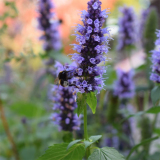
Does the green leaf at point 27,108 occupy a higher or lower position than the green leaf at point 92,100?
higher

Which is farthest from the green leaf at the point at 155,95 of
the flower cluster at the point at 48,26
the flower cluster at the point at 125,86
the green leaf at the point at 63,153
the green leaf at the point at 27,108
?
the green leaf at the point at 27,108

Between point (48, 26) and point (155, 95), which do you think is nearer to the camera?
point (155, 95)

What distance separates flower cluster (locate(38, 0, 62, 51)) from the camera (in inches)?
80.4

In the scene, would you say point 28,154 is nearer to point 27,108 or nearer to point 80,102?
point 27,108

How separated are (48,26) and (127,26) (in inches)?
30.8

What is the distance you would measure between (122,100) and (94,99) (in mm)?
1131

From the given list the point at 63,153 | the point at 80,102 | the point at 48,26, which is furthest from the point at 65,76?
the point at 48,26

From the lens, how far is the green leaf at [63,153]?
2.92 ft

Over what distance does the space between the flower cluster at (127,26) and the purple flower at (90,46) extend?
1.39m

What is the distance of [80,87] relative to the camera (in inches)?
35.4

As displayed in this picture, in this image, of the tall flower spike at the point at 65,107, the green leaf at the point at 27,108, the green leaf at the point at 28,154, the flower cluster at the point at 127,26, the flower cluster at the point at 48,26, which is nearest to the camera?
the tall flower spike at the point at 65,107

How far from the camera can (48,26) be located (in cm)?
211

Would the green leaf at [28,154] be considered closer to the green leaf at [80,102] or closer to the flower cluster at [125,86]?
the flower cluster at [125,86]

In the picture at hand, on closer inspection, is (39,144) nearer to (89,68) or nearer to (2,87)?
(2,87)
